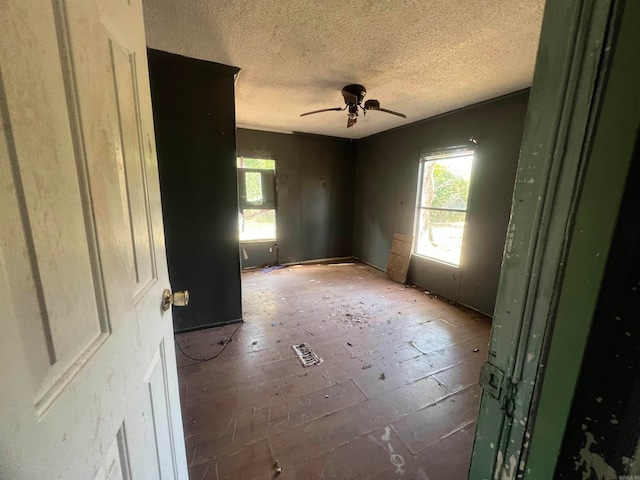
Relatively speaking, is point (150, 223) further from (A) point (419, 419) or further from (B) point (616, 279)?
(A) point (419, 419)

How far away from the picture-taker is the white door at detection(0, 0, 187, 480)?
32 cm

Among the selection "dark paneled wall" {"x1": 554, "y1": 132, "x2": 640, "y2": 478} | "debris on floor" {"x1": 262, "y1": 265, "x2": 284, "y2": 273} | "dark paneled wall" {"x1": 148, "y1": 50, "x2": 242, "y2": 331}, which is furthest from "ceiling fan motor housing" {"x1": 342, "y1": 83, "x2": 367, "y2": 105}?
"debris on floor" {"x1": 262, "y1": 265, "x2": 284, "y2": 273}

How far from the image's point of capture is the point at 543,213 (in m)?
0.45

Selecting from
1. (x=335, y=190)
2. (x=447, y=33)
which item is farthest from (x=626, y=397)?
(x=335, y=190)

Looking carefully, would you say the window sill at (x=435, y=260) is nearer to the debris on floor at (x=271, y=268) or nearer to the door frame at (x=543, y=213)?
the debris on floor at (x=271, y=268)

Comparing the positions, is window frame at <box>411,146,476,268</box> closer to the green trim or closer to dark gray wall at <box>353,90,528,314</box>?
dark gray wall at <box>353,90,528,314</box>

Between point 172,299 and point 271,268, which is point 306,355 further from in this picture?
point 271,268

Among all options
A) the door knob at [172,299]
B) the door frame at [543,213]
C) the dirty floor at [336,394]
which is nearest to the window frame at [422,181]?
the dirty floor at [336,394]

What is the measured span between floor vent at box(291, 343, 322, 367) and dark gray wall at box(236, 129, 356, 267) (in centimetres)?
244

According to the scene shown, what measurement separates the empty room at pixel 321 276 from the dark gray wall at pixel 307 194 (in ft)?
1.22

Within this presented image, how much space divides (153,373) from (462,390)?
2.00 metres

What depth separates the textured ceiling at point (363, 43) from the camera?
4.88ft

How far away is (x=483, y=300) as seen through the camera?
3.01 m

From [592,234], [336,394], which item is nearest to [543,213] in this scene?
[592,234]
